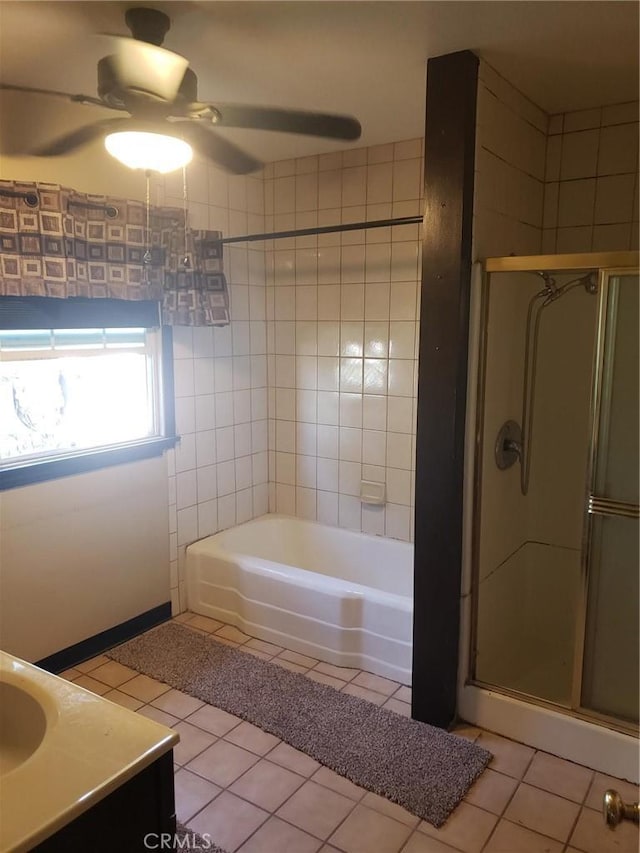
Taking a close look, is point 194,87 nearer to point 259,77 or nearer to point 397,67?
point 259,77

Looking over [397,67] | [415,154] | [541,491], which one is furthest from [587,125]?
[541,491]

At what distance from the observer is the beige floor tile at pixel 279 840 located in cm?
190

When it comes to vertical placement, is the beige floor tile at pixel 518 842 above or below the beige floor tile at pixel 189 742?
below

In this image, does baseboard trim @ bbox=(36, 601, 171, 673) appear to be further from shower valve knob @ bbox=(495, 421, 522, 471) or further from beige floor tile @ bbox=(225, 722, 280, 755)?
shower valve knob @ bbox=(495, 421, 522, 471)

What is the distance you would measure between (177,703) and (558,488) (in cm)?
191

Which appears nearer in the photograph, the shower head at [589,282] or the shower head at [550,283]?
the shower head at [589,282]

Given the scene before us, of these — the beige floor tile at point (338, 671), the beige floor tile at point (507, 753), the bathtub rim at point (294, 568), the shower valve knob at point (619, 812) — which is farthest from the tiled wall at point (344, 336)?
the shower valve knob at point (619, 812)

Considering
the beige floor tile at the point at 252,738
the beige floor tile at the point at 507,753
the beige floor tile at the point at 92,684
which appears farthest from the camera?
the beige floor tile at the point at 92,684

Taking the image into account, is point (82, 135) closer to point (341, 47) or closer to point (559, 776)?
point (341, 47)

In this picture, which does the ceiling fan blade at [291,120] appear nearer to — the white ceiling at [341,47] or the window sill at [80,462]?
the white ceiling at [341,47]

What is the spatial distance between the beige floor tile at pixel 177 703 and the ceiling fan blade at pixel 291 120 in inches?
84.4

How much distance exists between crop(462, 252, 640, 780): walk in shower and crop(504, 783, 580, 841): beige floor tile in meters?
0.30

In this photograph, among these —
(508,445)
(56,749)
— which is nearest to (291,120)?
(508,445)

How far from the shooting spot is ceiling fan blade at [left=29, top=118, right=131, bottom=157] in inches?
68.2
